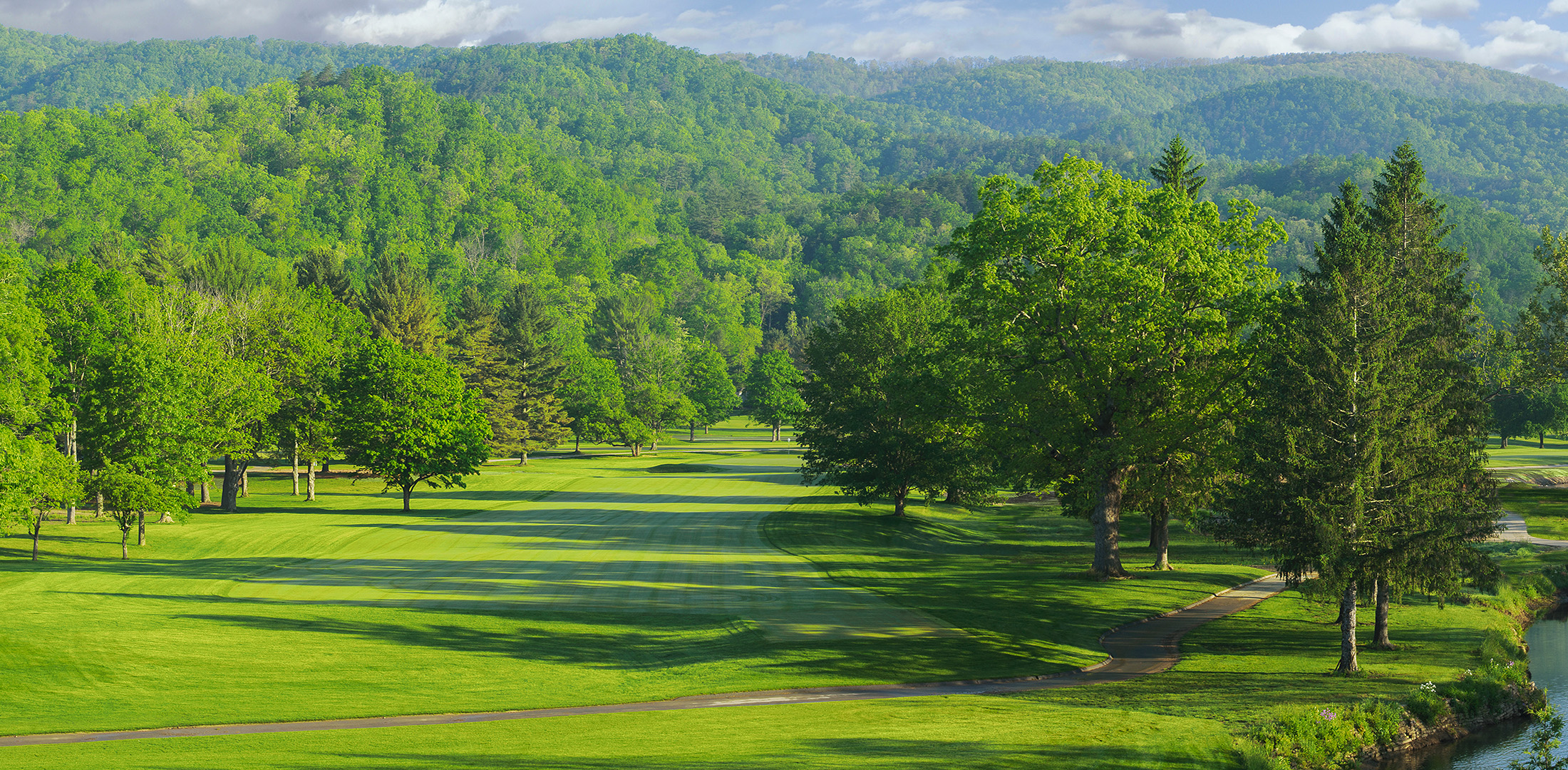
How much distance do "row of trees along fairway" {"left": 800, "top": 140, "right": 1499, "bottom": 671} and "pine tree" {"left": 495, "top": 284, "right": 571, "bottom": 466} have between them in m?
54.3

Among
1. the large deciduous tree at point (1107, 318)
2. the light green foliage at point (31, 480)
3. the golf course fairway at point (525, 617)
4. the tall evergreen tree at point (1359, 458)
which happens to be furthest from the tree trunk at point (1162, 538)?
the light green foliage at point (31, 480)

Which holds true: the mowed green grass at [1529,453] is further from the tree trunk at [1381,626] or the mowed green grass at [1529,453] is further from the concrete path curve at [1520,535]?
the tree trunk at [1381,626]

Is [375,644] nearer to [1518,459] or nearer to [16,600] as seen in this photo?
[16,600]

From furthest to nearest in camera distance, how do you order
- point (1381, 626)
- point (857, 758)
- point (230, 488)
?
point (230, 488) < point (1381, 626) < point (857, 758)

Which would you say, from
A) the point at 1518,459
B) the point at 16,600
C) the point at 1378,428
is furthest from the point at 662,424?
the point at 1378,428

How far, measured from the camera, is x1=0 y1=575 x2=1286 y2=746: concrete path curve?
19.2 m

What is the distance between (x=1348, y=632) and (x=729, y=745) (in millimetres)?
16495

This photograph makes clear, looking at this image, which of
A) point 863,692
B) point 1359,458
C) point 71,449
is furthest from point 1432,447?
point 71,449

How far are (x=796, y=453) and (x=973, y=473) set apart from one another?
5292cm

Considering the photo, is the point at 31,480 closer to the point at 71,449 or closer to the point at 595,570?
the point at 71,449

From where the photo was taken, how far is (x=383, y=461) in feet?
205

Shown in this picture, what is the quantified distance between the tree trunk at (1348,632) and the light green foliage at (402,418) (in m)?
49.2

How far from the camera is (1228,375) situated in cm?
3572

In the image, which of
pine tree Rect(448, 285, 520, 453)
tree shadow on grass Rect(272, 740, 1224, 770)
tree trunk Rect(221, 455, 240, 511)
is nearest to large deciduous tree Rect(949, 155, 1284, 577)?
tree shadow on grass Rect(272, 740, 1224, 770)
